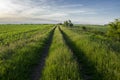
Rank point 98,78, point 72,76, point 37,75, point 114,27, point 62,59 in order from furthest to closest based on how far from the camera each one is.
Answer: point 114,27, point 62,59, point 37,75, point 98,78, point 72,76

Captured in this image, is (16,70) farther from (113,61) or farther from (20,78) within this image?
(113,61)

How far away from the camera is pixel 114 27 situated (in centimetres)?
5766

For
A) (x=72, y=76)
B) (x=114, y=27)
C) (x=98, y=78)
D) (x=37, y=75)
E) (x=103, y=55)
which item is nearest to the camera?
(x=72, y=76)

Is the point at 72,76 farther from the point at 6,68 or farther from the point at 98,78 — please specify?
the point at 6,68

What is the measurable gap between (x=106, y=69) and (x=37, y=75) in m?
3.51

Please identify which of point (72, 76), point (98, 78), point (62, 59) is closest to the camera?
point (72, 76)

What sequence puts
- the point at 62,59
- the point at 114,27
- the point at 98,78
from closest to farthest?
the point at 98,78
the point at 62,59
the point at 114,27

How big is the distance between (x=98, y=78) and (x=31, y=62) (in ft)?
16.1

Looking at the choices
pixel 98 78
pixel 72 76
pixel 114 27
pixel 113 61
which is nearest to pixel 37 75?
pixel 72 76

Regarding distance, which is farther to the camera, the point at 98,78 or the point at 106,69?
the point at 106,69

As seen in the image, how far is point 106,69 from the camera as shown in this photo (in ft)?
33.8

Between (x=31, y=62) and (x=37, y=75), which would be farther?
(x=31, y=62)

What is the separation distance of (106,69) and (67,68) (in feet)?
6.71

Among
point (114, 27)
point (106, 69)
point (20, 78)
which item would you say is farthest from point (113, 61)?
point (114, 27)
